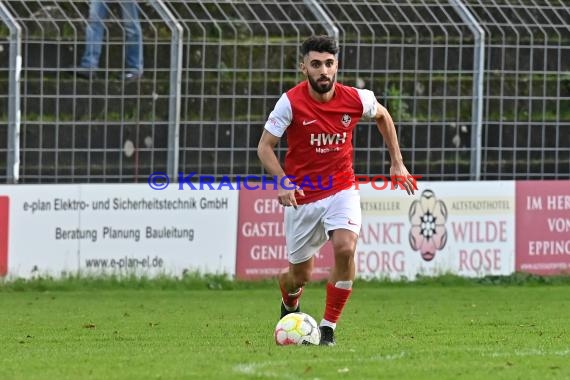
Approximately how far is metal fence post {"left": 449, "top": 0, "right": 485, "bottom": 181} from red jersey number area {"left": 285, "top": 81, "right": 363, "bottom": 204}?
7.85m

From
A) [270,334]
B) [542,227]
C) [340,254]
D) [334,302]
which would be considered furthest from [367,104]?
[542,227]

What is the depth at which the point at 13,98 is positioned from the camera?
1697 cm

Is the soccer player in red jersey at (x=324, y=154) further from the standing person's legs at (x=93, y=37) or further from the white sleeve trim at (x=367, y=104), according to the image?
the standing person's legs at (x=93, y=37)

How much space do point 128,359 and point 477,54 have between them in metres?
10.3

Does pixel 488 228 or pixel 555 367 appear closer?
pixel 555 367

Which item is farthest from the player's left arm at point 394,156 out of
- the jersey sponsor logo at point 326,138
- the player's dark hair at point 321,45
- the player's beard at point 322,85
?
the player's dark hair at point 321,45

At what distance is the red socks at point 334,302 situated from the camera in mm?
10227

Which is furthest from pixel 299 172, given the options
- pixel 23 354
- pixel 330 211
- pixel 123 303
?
pixel 123 303

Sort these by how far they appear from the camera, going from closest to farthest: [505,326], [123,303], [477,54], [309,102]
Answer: [309,102]
[505,326]
[123,303]
[477,54]

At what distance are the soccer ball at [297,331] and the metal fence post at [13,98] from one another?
7.67 meters

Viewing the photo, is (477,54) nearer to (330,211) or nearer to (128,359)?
(330,211)

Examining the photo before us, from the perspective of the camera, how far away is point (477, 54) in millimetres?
18391

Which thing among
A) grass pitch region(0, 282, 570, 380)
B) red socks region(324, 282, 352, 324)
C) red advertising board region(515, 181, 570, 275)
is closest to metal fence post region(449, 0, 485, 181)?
red advertising board region(515, 181, 570, 275)

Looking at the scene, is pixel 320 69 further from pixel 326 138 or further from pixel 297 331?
pixel 297 331
